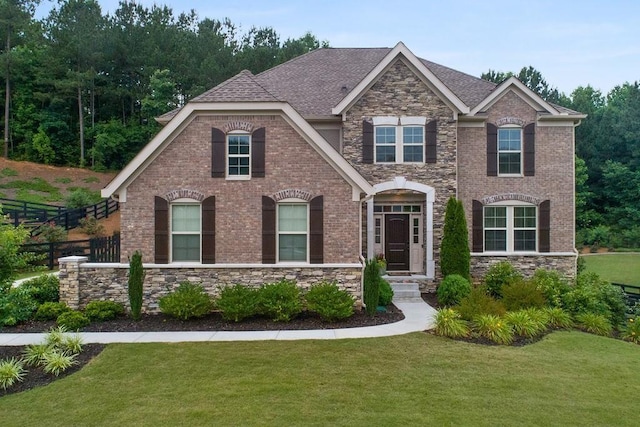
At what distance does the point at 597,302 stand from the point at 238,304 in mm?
10065

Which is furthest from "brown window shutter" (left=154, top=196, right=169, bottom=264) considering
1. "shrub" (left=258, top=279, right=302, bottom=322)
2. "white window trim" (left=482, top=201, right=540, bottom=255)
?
"white window trim" (left=482, top=201, right=540, bottom=255)

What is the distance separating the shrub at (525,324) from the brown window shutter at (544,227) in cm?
541

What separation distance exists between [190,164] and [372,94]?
6679 millimetres

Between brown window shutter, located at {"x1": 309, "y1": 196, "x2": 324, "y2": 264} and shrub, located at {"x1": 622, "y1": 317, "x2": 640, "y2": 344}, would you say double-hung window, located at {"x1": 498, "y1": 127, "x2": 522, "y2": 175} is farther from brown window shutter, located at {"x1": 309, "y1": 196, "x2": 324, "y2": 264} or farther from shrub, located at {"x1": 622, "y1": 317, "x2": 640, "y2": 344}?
brown window shutter, located at {"x1": 309, "y1": 196, "x2": 324, "y2": 264}

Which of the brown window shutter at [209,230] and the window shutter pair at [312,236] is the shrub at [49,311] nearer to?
the brown window shutter at [209,230]

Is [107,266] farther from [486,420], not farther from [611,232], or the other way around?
[611,232]

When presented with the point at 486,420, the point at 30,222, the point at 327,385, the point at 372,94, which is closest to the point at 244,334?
the point at 327,385

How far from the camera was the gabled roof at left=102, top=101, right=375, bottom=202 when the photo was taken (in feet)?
38.8

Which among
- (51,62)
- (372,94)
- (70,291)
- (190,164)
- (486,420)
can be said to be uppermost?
(51,62)

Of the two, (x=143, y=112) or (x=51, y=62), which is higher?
(x=51, y=62)

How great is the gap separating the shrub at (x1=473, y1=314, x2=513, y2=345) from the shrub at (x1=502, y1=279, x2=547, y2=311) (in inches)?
75.9

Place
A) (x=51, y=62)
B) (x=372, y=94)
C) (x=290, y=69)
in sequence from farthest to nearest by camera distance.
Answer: (x=51, y=62) → (x=290, y=69) → (x=372, y=94)

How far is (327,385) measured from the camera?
23.3 ft

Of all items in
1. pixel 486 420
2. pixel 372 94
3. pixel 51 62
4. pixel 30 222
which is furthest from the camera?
pixel 51 62
